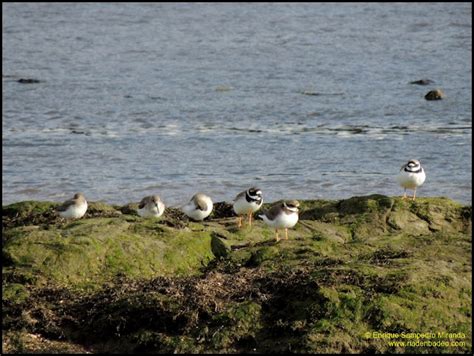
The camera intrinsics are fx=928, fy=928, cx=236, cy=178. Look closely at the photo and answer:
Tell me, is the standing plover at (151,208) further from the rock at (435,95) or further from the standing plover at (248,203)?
the rock at (435,95)

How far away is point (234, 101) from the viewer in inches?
1031

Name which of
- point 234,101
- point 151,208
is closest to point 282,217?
point 151,208

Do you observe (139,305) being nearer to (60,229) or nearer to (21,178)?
(60,229)

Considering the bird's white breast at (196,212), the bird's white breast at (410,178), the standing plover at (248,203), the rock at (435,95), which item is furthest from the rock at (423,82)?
the bird's white breast at (196,212)

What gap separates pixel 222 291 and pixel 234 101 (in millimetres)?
17621

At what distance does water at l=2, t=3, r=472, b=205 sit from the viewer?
18359mm

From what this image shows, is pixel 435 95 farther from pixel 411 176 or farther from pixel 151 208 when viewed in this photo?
pixel 151 208

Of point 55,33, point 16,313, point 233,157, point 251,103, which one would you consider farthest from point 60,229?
point 55,33

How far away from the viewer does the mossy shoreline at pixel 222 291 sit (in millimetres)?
8133

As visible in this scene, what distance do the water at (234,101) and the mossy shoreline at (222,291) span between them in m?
6.33

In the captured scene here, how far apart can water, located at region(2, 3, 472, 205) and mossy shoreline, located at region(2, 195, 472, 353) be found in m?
6.33

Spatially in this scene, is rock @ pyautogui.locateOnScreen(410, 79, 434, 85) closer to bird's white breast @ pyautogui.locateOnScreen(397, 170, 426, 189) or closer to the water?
the water

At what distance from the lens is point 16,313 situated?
8.78 meters

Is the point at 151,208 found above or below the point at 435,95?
above
